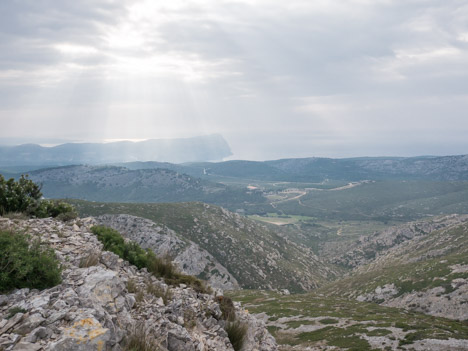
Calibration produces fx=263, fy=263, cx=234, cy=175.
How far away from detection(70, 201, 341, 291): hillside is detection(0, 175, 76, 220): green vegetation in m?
92.4

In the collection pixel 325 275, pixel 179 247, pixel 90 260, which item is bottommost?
pixel 325 275

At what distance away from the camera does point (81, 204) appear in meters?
144

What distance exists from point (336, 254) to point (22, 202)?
635ft

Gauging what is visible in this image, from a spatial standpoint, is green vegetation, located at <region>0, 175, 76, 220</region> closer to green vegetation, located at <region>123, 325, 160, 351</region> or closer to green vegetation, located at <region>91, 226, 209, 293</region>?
green vegetation, located at <region>91, 226, 209, 293</region>

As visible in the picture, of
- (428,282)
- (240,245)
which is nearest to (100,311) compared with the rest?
(428,282)

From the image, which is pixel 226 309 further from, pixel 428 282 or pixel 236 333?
pixel 428 282

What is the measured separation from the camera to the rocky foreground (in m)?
7.46

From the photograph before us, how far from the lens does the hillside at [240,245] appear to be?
11175 centimetres

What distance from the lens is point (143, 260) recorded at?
16.4 meters

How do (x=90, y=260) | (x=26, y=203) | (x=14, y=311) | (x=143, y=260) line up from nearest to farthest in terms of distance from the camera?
1. (x=14, y=311)
2. (x=90, y=260)
3. (x=143, y=260)
4. (x=26, y=203)

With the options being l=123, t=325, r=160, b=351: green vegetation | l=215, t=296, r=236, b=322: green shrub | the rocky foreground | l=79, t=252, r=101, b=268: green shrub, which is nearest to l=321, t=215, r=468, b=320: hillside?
l=215, t=296, r=236, b=322: green shrub

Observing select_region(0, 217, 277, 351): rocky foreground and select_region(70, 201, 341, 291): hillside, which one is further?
select_region(70, 201, 341, 291): hillside

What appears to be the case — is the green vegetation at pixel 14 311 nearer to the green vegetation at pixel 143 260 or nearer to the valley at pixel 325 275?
the green vegetation at pixel 143 260

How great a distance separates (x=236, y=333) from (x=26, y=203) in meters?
20.2
